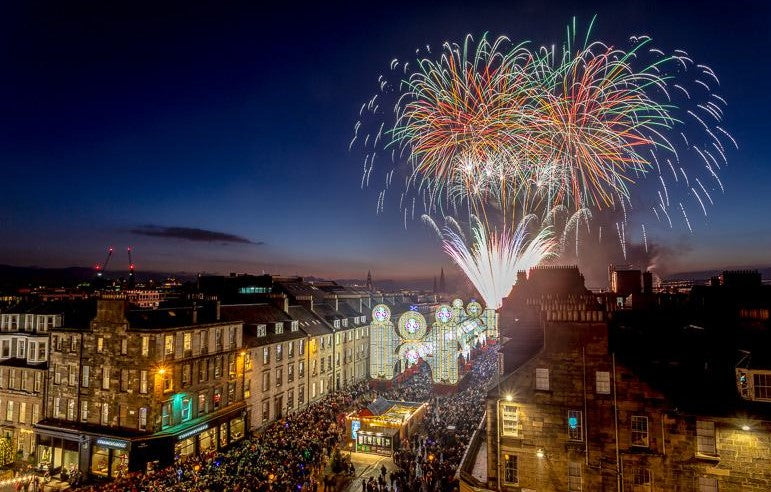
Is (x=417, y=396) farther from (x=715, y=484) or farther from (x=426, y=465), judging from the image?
(x=715, y=484)

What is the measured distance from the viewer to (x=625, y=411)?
2169cm

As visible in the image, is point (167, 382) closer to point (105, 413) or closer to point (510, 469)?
point (105, 413)

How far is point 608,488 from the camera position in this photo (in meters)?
21.4

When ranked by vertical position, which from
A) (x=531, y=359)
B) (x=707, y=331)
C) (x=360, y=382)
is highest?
(x=707, y=331)

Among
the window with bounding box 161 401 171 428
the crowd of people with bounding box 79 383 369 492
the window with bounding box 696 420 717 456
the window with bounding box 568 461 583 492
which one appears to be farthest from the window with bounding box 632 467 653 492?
the window with bounding box 161 401 171 428

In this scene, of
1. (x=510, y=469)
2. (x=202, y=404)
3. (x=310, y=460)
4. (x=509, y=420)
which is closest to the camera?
(x=510, y=469)

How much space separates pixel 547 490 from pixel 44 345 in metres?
40.7

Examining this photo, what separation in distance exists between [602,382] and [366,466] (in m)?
18.0

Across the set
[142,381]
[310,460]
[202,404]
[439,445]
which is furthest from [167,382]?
[439,445]

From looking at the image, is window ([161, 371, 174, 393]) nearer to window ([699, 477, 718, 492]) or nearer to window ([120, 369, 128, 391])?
window ([120, 369, 128, 391])

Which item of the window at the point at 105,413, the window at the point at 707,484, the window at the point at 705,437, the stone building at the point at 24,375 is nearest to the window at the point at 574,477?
the window at the point at 707,484

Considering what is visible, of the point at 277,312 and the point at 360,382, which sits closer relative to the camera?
the point at 277,312

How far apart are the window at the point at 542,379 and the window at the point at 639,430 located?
165 inches

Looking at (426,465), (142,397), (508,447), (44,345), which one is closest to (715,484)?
(508,447)
